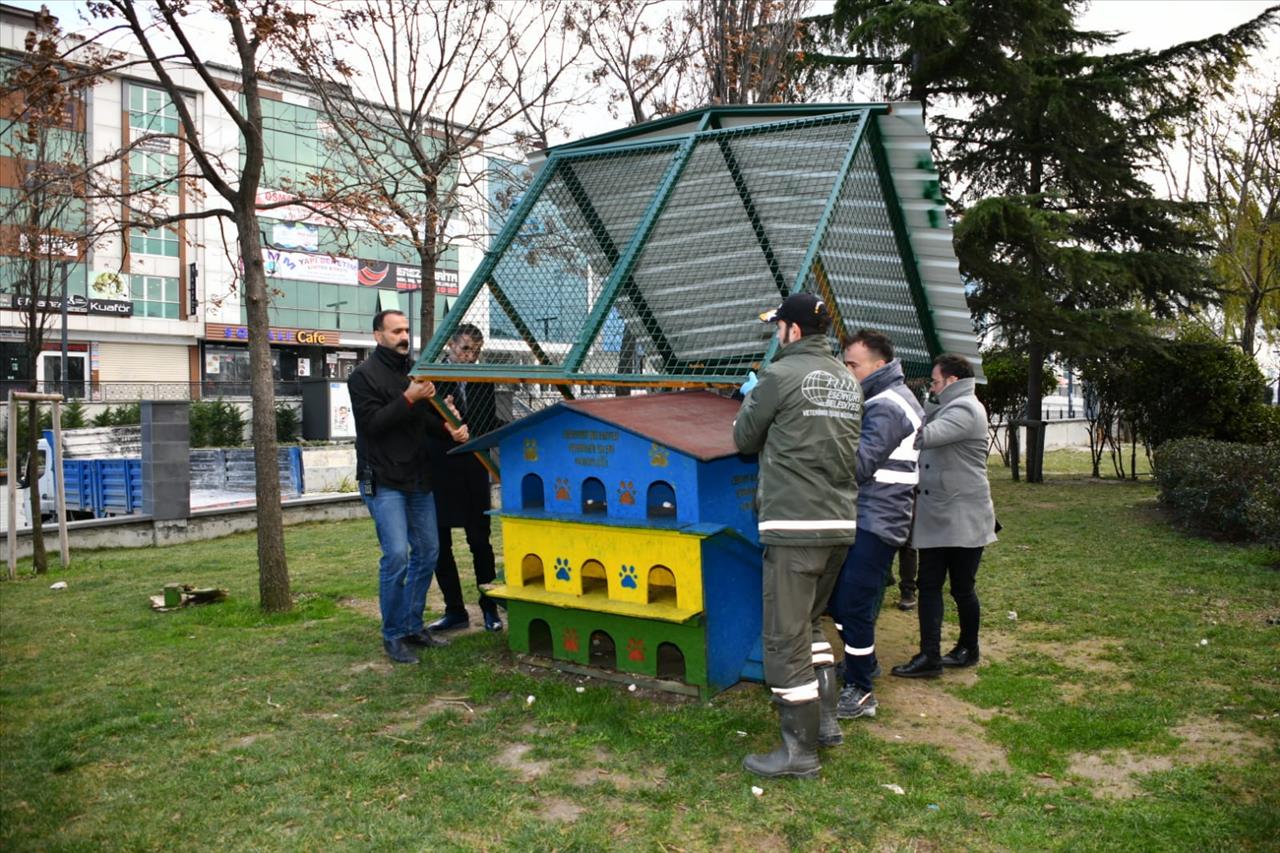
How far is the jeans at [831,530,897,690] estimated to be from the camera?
4461 millimetres

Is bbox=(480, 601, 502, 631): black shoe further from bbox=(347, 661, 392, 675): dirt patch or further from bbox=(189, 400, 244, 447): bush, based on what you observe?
bbox=(189, 400, 244, 447): bush

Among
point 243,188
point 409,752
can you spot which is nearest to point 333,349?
point 243,188

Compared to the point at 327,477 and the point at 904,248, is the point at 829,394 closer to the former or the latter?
the point at 904,248

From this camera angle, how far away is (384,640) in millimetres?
5582

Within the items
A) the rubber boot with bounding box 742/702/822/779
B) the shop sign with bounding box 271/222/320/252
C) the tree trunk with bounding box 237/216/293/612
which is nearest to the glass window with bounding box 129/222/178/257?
the shop sign with bounding box 271/222/320/252

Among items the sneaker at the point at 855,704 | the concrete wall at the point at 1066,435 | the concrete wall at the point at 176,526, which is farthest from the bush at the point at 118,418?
the concrete wall at the point at 1066,435

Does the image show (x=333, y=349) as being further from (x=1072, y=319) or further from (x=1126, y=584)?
(x=1126, y=584)

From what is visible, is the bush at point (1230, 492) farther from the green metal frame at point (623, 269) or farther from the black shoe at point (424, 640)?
the black shoe at point (424, 640)

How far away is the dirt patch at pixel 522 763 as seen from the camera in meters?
3.83

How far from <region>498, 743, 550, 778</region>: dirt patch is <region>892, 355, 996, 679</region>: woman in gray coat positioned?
7.26 feet

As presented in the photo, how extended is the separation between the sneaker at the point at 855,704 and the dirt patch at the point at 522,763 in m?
1.45

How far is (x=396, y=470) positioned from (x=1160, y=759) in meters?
4.05

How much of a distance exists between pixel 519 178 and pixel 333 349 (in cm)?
4020

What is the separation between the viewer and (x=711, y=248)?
6.13 metres
